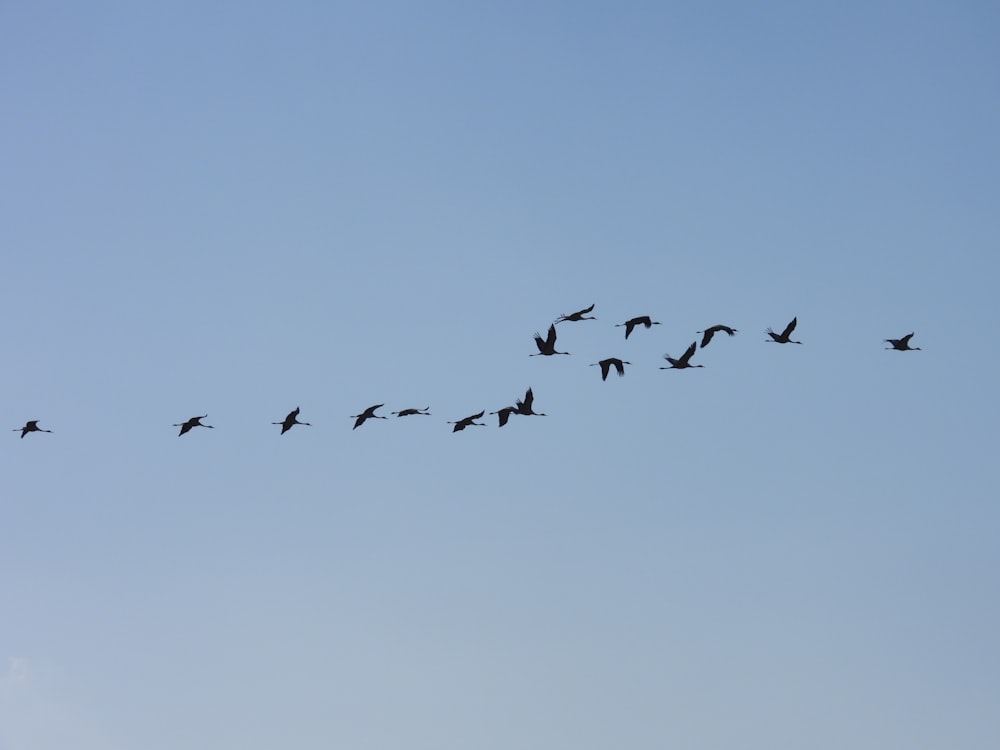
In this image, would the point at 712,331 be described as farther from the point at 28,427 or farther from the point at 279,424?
the point at 28,427

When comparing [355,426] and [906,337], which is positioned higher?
[906,337]

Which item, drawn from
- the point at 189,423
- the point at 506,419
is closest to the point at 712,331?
the point at 506,419

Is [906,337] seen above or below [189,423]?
above

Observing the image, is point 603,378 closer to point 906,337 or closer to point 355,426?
point 355,426

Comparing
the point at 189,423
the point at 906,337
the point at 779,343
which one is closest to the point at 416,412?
the point at 189,423

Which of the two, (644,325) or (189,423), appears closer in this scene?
(644,325)

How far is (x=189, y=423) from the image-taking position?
371ft

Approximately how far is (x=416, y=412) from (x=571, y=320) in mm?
12611

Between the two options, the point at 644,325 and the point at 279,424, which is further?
the point at 279,424

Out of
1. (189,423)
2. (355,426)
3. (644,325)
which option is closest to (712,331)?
(644,325)

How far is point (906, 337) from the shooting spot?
114562 mm

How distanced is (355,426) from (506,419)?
891 cm

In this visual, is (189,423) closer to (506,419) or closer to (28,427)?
(28,427)

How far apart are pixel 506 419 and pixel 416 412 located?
7.75m
